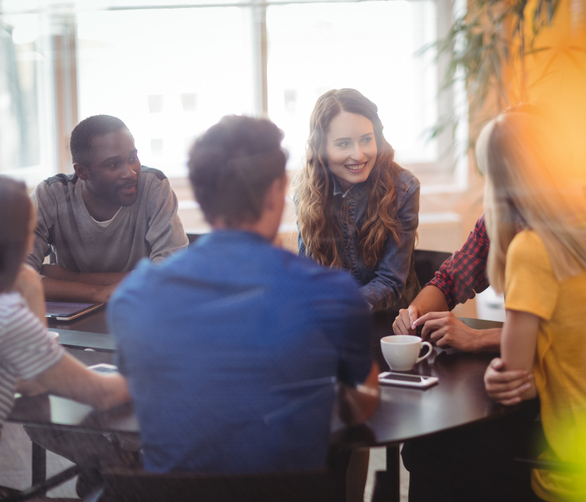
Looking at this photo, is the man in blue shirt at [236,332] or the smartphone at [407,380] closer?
the man in blue shirt at [236,332]

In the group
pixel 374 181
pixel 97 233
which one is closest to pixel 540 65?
pixel 374 181

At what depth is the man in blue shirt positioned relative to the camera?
28.5 inches

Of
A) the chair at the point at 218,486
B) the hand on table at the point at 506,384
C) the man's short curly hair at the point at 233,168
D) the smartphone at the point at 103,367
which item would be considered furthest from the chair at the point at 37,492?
the hand on table at the point at 506,384

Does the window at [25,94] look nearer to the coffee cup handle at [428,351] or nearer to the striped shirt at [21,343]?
the striped shirt at [21,343]

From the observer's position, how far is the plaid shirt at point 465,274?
60.6 inches

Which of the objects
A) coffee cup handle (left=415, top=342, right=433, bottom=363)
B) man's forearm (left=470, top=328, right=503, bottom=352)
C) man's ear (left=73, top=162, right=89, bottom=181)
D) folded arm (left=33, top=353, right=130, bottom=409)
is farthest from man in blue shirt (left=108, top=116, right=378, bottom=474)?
man's ear (left=73, top=162, right=89, bottom=181)

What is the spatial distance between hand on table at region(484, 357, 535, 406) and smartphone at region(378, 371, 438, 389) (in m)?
0.09

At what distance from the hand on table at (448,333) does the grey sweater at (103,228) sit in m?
0.70

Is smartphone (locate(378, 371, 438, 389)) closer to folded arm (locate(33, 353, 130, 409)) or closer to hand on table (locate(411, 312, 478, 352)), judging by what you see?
hand on table (locate(411, 312, 478, 352))

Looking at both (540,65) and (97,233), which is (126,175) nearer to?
(97,233)

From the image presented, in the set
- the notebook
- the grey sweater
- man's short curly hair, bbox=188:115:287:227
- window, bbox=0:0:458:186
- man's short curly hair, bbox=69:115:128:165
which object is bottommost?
the notebook

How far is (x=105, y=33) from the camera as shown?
2609 millimetres

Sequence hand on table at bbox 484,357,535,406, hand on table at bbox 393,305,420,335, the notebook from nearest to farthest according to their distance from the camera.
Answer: hand on table at bbox 484,357,535,406, hand on table at bbox 393,305,420,335, the notebook

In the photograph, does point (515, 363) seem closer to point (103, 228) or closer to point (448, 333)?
point (448, 333)
